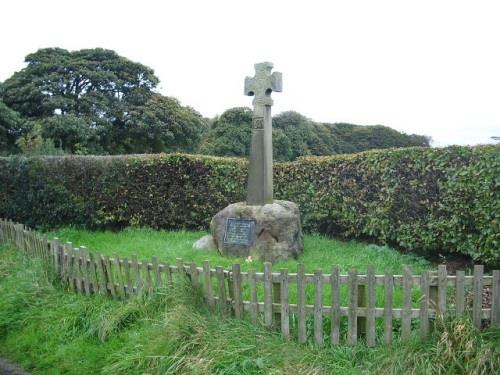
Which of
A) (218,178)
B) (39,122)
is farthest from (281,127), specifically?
(218,178)

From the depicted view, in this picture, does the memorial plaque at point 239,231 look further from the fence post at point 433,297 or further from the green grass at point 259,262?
A: the fence post at point 433,297

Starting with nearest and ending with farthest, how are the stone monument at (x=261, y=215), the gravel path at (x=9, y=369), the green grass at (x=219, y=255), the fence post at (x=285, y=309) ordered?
the fence post at (x=285, y=309), the gravel path at (x=9, y=369), the green grass at (x=219, y=255), the stone monument at (x=261, y=215)

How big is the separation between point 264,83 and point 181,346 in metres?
5.74

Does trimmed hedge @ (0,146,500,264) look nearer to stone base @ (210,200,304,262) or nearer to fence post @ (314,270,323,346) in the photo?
stone base @ (210,200,304,262)

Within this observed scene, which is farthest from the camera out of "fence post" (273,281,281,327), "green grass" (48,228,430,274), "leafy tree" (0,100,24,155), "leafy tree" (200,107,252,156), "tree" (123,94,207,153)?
"tree" (123,94,207,153)

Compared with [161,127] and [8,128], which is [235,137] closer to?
[161,127]

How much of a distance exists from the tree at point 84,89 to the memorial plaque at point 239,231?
20.8 meters

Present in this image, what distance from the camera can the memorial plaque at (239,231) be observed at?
27.2 feet

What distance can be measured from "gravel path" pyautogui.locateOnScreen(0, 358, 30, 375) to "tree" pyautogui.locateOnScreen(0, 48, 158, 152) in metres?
23.0

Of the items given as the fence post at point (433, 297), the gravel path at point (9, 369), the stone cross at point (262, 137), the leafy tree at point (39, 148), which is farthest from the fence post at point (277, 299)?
the leafy tree at point (39, 148)

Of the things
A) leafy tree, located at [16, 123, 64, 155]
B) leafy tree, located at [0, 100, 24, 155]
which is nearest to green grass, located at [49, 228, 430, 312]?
leafy tree, located at [16, 123, 64, 155]

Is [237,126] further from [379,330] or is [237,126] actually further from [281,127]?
[379,330]

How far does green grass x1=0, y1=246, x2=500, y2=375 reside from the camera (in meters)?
4.19

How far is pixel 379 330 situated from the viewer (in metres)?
4.88
